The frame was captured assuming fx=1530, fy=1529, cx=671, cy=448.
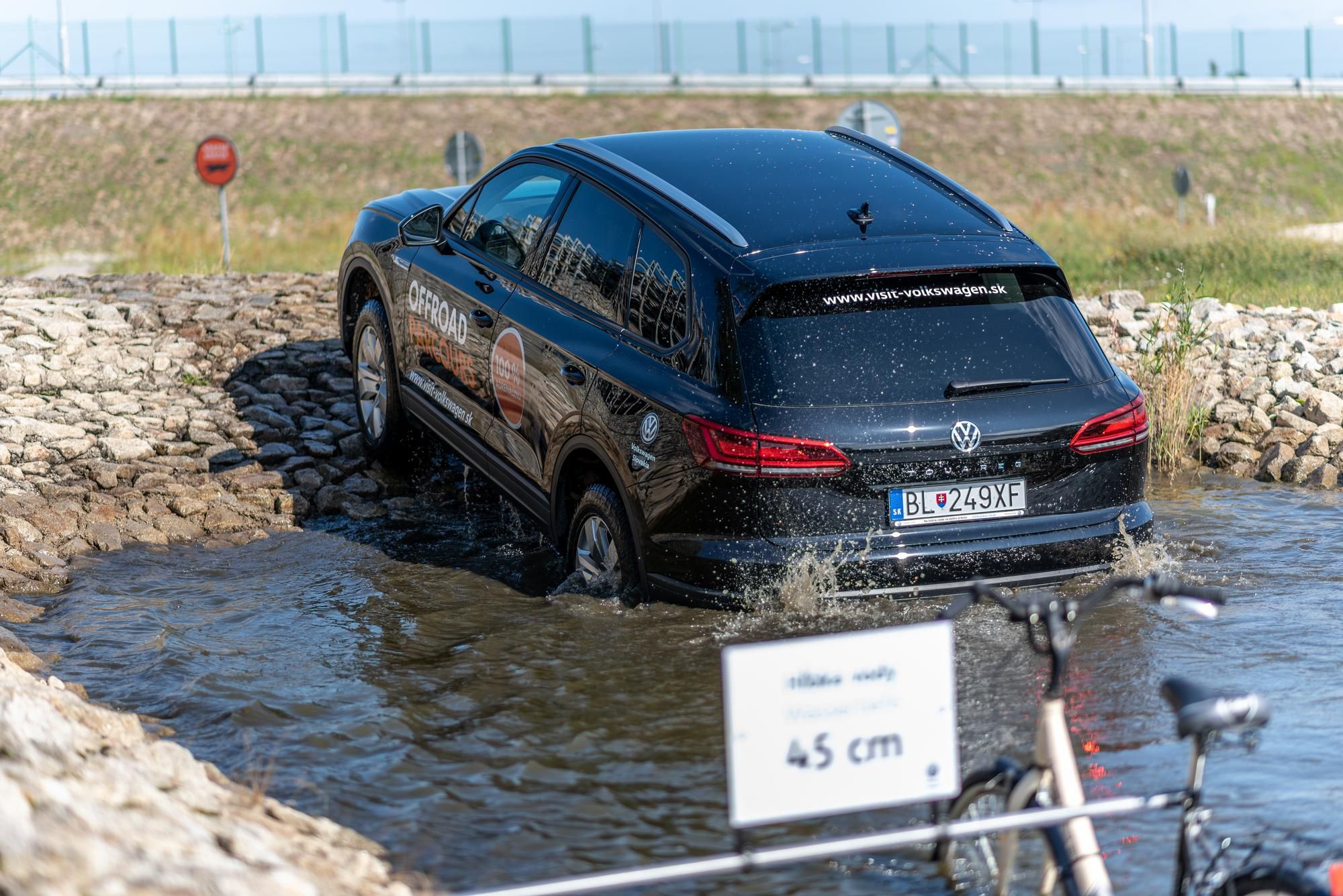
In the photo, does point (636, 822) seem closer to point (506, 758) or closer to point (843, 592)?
point (506, 758)

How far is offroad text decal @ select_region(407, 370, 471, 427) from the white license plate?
8.99ft

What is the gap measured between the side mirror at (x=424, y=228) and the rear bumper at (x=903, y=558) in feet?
9.63

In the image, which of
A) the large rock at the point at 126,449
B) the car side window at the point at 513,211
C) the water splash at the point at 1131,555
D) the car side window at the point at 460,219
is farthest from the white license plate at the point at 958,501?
the large rock at the point at 126,449

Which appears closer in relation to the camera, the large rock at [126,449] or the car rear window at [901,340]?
the car rear window at [901,340]

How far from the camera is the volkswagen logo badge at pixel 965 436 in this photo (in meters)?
5.56

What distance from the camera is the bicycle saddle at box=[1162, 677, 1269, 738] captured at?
10.8 ft

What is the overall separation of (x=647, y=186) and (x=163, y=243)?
57.7 feet

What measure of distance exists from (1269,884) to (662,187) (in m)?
4.00

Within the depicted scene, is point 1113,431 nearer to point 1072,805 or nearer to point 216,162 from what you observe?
point 1072,805

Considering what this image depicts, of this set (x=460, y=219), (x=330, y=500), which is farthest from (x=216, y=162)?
(x=460, y=219)

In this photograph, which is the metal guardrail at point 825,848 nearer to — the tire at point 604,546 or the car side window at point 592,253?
the tire at point 604,546

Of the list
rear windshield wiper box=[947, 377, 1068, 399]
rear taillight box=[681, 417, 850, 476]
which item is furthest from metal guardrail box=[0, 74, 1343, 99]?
rear taillight box=[681, 417, 850, 476]

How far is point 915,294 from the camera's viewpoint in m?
5.80

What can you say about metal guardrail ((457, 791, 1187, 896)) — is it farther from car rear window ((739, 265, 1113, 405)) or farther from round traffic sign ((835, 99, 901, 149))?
round traffic sign ((835, 99, 901, 149))
